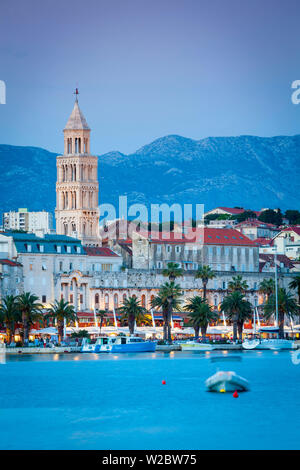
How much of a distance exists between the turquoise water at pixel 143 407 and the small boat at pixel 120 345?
1579cm

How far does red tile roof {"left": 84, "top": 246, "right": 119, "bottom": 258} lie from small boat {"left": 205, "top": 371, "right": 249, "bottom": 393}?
8529cm

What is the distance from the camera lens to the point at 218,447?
7475 centimetres

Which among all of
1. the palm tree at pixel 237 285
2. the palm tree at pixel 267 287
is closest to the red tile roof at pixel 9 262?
the palm tree at pixel 237 285

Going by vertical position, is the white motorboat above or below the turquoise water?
above

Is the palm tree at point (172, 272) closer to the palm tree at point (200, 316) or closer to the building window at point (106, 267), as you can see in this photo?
the building window at point (106, 267)

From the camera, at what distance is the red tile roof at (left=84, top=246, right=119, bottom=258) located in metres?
187

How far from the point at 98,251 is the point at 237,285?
22.1m

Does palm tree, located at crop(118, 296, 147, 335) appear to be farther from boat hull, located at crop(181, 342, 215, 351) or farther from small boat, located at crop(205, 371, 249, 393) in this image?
small boat, located at crop(205, 371, 249, 393)

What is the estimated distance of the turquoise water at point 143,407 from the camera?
77625 millimetres

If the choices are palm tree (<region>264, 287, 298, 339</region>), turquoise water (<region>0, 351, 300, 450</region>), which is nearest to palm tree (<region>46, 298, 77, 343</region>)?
turquoise water (<region>0, 351, 300, 450</region>)

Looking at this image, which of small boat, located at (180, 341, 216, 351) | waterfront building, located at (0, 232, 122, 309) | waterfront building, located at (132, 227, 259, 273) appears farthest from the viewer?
waterfront building, located at (132, 227, 259, 273)

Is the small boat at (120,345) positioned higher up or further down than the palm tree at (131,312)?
further down
